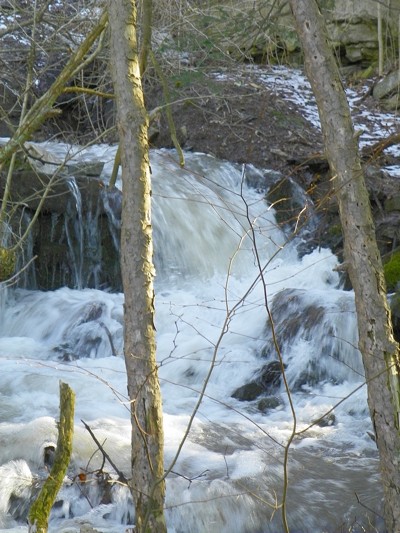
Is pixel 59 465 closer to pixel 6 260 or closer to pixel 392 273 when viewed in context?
pixel 6 260

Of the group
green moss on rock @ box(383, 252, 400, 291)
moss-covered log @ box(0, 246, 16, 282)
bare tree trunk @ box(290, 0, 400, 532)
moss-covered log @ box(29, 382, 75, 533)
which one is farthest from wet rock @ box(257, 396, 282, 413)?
moss-covered log @ box(29, 382, 75, 533)

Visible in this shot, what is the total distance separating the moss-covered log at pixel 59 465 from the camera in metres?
3.76

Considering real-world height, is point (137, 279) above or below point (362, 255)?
below

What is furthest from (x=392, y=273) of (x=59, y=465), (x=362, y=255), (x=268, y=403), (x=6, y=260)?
(x=59, y=465)

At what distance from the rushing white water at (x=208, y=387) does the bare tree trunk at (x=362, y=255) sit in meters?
0.30

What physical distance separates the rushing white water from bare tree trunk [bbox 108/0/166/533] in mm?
161

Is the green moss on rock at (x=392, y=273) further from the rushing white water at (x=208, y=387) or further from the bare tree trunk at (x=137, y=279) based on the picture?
the bare tree trunk at (x=137, y=279)

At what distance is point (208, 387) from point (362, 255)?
429 cm

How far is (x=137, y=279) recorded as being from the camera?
3508 millimetres

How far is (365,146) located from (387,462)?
378 inches

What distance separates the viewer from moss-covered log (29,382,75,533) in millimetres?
3758

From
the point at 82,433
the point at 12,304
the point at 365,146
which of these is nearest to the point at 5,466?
the point at 82,433

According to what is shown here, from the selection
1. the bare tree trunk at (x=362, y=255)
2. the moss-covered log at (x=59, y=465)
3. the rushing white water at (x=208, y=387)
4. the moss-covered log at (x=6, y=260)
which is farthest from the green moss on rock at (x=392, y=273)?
the moss-covered log at (x=59, y=465)

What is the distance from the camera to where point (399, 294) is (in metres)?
8.09
